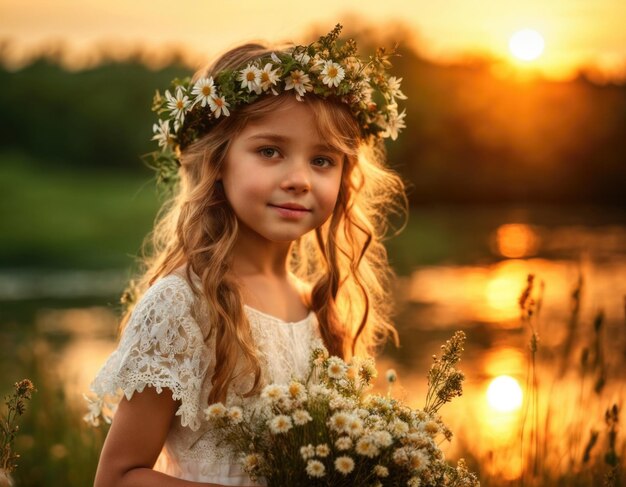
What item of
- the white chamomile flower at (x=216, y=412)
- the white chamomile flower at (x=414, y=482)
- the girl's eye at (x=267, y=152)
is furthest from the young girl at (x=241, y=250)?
the white chamomile flower at (x=414, y=482)

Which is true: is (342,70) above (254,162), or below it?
above

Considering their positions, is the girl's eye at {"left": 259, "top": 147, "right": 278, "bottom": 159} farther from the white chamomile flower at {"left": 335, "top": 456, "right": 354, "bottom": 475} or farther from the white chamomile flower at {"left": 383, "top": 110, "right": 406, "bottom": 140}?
the white chamomile flower at {"left": 335, "top": 456, "right": 354, "bottom": 475}

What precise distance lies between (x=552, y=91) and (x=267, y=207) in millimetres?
26484

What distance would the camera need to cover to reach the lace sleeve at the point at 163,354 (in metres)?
→ 2.57

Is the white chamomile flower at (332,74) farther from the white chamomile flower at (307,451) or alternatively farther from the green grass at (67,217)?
the green grass at (67,217)

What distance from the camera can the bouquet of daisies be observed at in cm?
216

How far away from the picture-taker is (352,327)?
11.2 ft

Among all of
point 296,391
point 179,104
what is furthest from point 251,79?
point 296,391

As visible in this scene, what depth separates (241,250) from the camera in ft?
9.94

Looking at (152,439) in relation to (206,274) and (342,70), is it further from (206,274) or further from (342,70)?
(342,70)

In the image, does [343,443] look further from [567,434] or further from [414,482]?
[567,434]

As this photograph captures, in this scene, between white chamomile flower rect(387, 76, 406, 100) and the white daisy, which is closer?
the white daisy

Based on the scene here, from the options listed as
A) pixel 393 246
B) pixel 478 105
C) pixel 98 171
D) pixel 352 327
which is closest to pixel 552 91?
pixel 478 105

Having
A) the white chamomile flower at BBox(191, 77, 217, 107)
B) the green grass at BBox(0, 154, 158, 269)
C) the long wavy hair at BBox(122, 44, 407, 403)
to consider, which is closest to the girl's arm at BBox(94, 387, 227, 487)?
the long wavy hair at BBox(122, 44, 407, 403)
